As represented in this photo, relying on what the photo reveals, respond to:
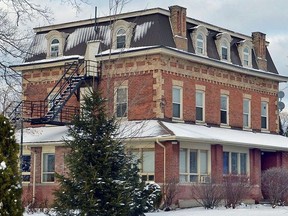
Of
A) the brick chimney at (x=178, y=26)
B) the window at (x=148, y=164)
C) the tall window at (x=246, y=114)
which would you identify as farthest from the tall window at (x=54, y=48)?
the tall window at (x=246, y=114)

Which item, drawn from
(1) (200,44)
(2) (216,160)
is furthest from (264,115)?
(2) (216,160)

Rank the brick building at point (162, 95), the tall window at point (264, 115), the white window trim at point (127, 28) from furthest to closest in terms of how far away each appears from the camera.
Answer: the tall window at point (264, 115) → the white window trim at point (127, 28) → the brick building at point (162, 95)

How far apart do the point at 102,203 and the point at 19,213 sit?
6952mm

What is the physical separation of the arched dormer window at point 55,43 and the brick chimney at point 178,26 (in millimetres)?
6599

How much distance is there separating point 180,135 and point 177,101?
163 inches

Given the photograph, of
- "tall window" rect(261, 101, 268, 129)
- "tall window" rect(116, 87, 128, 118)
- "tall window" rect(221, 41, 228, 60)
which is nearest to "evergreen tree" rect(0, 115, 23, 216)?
"tall window" rect(116, 87, 128, 118)

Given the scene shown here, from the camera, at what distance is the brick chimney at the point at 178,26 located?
34.5 m

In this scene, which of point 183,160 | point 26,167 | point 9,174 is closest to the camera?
point 9,174

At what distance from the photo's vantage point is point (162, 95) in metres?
33.0

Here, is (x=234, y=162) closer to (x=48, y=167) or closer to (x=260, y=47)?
(x=260, y=47)

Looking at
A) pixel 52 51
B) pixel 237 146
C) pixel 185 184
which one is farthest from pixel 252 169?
pixel 52 51

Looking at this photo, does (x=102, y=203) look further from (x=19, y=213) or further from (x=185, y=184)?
(x=185, y=184)

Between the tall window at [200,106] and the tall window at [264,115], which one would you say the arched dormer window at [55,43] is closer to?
the tall window at [200,106]

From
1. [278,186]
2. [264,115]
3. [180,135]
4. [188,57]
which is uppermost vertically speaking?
Result: [188,57]
